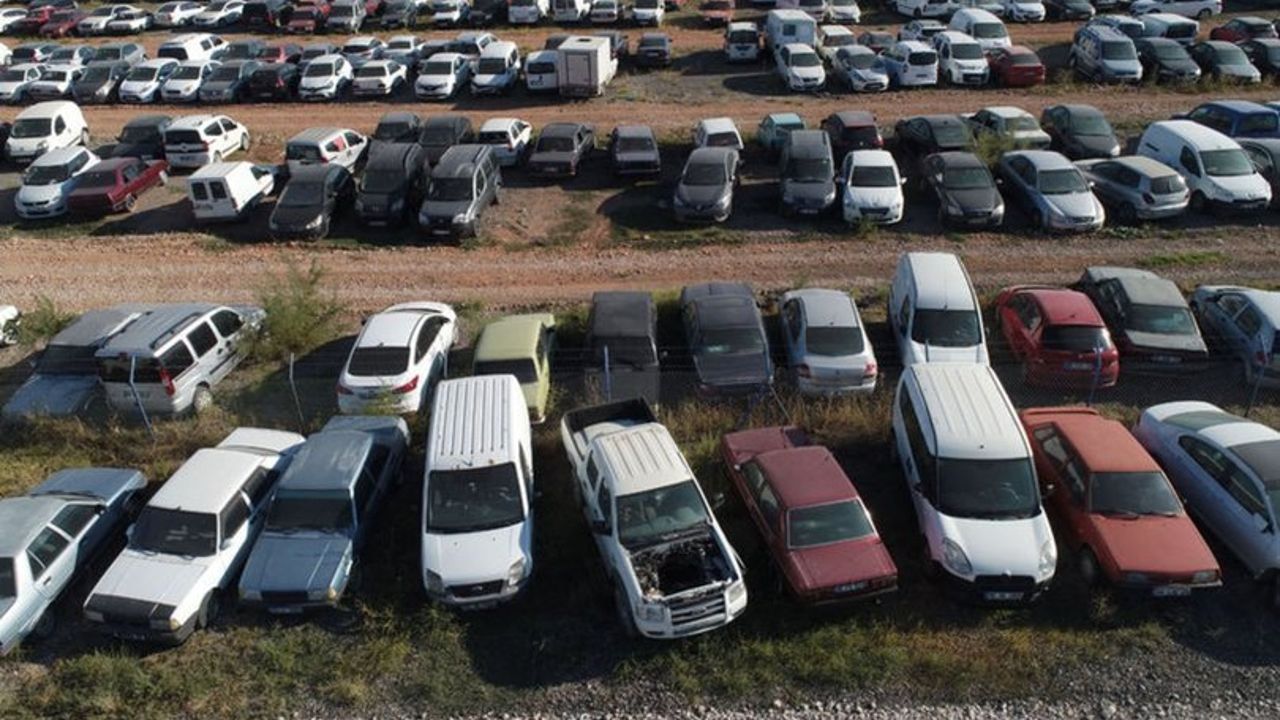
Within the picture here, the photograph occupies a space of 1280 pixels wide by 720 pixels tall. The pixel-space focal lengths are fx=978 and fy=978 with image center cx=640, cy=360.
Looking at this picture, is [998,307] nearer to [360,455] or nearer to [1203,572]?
[1203,572]

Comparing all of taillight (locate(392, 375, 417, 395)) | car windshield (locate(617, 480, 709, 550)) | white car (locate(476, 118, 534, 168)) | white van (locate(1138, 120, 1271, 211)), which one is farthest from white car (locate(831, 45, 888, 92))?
car windshield (locate(617, 480, 709, 550))

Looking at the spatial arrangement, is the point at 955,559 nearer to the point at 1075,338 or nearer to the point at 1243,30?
the point at 1075,338

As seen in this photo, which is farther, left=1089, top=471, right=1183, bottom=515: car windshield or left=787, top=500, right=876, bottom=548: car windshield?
left=1089, top=471, right=1183, bottom=515: car windshield

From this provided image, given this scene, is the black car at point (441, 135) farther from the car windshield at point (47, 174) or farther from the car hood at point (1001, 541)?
the car hood at point (1001, 541)

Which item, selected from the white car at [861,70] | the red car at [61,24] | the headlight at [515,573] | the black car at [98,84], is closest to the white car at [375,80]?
the black car at [98,84]

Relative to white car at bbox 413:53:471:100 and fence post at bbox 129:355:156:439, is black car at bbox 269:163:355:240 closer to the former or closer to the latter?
fence post at bbox 129:355:156:439

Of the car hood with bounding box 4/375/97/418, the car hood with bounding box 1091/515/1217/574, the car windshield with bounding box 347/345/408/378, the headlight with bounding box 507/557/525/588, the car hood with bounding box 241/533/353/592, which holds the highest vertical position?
the car hood with bounding box 1091/515/1217/574
